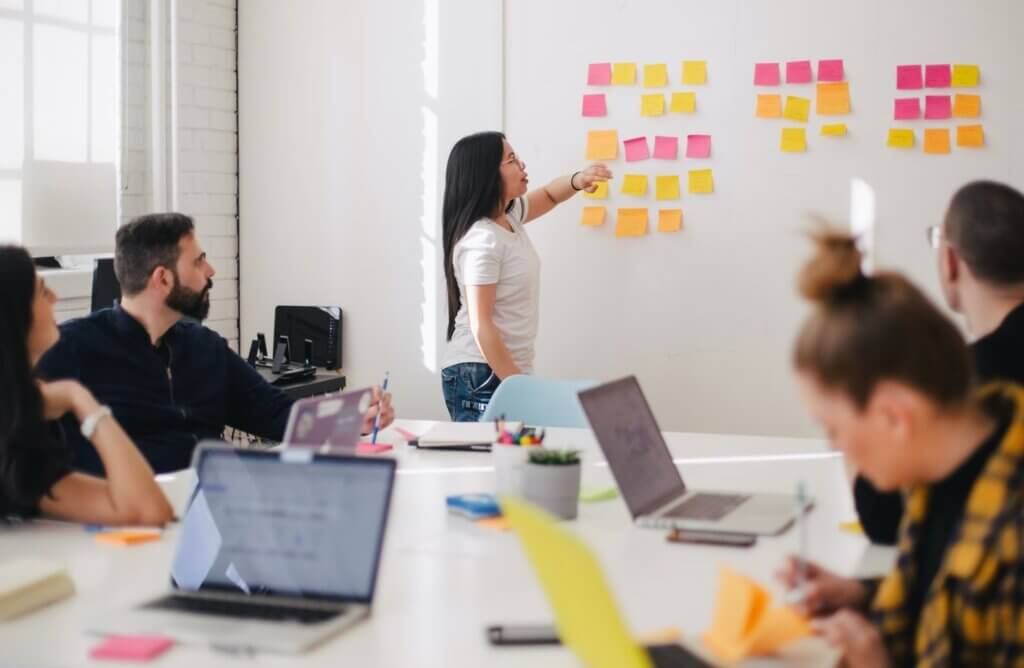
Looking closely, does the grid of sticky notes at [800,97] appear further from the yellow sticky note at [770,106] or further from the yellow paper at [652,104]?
the yellow paper at [652,104]

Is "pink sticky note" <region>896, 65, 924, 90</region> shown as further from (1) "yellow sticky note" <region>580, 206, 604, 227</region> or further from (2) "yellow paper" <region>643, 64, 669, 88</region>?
(1) "yellow sticky note" <region>580, 206, 604, 227</region>

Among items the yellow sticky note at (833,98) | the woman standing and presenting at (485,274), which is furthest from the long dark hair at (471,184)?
the yellow sticky note at (833,98)

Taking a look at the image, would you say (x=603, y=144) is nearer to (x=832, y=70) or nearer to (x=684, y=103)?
(x=684, y=103)

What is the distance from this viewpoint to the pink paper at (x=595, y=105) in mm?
4414

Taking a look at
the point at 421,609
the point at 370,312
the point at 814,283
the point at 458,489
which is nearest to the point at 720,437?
the point at 458,489

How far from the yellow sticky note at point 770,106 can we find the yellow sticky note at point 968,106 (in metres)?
0.58

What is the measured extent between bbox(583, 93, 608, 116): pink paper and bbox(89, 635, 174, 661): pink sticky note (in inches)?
125

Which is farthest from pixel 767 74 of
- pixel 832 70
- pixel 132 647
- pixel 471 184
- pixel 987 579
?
pixel 132 647

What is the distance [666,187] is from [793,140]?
471mm

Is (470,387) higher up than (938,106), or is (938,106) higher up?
(938,106)

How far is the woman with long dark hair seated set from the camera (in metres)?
2.10

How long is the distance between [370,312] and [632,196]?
46.5 inches

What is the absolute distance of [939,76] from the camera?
404 centimetres

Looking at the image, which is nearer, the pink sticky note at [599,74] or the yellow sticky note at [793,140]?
the yellow sticky note at [793,140]
